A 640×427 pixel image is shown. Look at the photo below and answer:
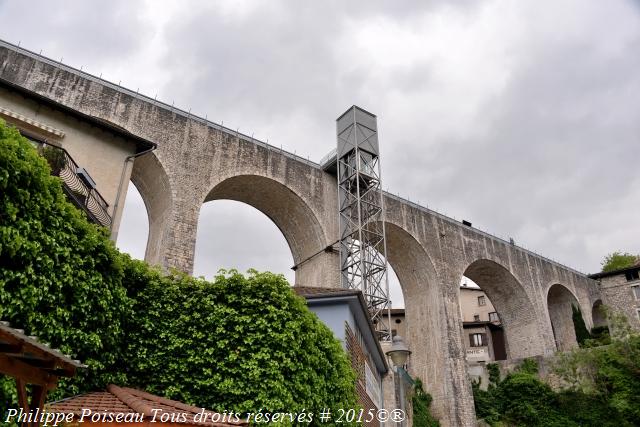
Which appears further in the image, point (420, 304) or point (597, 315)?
point (597, 315)

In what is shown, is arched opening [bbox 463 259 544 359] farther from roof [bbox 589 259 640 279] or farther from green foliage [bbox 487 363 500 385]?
roof [bbox 589 259 640 279]

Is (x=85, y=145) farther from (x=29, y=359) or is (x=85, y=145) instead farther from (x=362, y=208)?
(x=362, y=208)

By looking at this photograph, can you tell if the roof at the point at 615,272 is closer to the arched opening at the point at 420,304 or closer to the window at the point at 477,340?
the window at the point at 477,340

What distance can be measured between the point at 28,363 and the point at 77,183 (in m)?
7.88

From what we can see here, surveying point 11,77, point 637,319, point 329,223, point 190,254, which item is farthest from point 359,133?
point 637,319

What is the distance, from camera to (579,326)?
3597 cm

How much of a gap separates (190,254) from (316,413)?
11.3 meters

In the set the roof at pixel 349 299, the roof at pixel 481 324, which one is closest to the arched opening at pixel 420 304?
the roof at pixel 481 324

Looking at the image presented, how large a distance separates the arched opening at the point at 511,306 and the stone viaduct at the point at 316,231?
2.9 inches

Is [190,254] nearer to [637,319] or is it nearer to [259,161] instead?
[259,161]

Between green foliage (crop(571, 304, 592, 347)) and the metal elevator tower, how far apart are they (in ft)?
58.4

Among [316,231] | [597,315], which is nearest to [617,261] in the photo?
[597,315]

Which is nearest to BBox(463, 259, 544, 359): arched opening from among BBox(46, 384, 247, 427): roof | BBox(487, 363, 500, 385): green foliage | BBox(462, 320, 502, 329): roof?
BBox(487, 363, 500, 385): green foliage

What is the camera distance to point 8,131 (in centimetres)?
698
